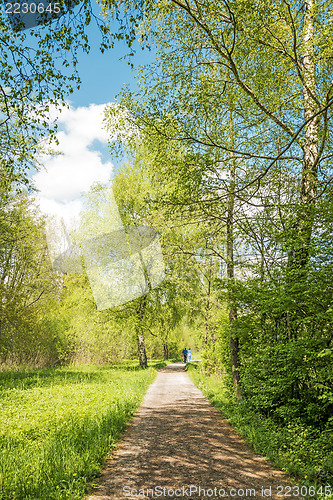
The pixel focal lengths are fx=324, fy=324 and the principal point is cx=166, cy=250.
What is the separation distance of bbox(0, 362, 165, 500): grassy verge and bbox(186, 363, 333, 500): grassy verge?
2.51 metres

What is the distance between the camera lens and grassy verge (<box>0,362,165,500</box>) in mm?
3787

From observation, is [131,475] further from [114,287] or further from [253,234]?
[114,287]

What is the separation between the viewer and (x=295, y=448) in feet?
16.3

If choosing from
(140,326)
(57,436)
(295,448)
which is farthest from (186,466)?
(140,326)

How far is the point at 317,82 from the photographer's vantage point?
648cm

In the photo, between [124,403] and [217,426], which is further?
[124,403]

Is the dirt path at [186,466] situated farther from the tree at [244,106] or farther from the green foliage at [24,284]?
the green foliage at [24,284]

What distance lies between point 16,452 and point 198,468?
2.65 m

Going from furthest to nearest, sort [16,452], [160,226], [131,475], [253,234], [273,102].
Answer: [160,226] < [253,234] < [273,102] < [16,452] < [131,475]

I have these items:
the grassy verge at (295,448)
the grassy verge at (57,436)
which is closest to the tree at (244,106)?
the grassy verge at (295,448)

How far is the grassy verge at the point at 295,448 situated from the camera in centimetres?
405

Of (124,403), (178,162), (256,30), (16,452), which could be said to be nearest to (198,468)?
(16,452)

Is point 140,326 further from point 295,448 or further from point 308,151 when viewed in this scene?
point 308,151

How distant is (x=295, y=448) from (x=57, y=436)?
3852mm
